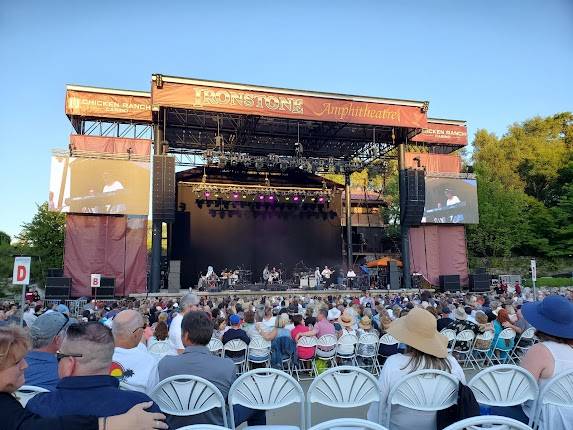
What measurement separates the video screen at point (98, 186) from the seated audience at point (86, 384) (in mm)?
15778

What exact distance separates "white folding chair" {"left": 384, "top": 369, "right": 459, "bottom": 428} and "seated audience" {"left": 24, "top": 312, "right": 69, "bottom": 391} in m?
2.07

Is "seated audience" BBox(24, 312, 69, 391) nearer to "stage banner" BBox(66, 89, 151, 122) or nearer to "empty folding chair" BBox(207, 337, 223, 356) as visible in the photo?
"empty folding chair" BBox(207, 337, 223, 356)

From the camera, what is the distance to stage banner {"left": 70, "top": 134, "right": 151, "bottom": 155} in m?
17.2

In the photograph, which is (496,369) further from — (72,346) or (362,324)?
(362,324)

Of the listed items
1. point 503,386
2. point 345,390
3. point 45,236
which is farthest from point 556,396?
point 45,236

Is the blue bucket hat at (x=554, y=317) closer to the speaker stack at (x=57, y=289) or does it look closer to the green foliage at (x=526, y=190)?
the speaker stack at (x=57, y=289)

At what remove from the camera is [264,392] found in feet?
9.14

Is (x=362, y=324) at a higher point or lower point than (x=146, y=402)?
lower

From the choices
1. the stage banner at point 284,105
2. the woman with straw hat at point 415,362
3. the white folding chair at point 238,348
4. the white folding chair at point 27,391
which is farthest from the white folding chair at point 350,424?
the stage banner at point 284,105

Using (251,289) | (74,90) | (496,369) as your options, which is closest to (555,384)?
(496,369)

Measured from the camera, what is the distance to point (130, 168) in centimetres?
1677

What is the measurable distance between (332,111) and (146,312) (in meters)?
10.7

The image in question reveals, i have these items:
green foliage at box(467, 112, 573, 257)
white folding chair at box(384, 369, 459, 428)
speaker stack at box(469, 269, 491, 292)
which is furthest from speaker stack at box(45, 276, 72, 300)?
green foliage at box(467, 112, 573, 257)

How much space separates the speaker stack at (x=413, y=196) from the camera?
16953mm
